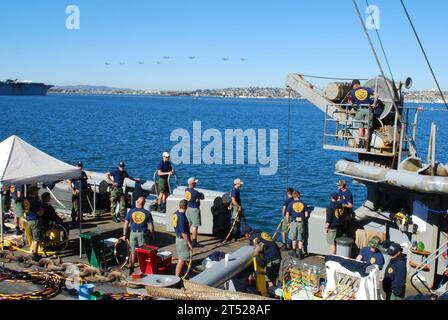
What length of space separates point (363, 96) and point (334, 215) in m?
2.75

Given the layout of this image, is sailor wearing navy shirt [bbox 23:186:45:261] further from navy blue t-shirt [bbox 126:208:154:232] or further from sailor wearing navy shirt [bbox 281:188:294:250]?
sailor wearing navy shirt [bbox 281:188:294:250]

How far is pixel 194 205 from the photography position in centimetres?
1170

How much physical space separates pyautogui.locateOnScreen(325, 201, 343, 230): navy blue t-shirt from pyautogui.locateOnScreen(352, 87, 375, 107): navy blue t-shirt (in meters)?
2.32

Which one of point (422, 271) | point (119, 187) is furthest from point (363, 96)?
point (119, 187)

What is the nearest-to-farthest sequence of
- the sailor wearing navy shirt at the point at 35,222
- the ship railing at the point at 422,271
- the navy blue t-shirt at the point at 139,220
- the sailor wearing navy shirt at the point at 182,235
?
1. the ship railing at the point at 422,271
2. the sailor wearing navy shirt at the point at 182,235
3. the navy blue t-shirt at the point at 139,220
4. the sailor wearing navy shirt at the point at 35,222

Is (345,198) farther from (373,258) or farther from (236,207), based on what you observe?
(373,258)

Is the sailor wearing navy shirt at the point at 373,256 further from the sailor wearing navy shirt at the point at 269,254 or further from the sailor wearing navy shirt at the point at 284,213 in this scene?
the sailor wearing navy shirt at the point at 284,213

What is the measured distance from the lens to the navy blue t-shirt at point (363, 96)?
1092 cm

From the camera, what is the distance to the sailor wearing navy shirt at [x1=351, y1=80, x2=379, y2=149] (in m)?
10.9

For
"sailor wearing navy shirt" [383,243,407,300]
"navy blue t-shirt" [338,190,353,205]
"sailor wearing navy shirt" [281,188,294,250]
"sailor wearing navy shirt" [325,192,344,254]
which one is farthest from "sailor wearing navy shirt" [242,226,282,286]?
"navy blue t-shirt" [338,190,353,205]

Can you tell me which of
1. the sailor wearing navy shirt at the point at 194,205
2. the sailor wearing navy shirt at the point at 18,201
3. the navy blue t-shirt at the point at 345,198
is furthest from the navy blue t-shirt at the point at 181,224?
the sailor wearing navy shirt at the point at 18,201

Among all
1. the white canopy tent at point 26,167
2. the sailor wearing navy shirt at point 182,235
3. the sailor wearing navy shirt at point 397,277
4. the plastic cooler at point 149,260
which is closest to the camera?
the sailor wearing navy shirt at point 397,277

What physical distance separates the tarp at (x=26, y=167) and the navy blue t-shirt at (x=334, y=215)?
583 cm
